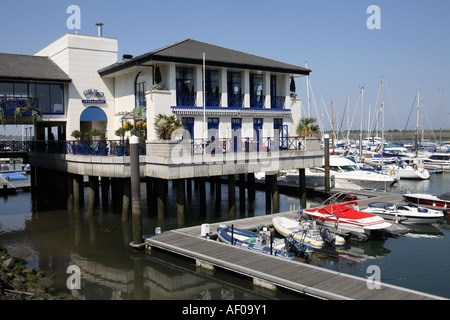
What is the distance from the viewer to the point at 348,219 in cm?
2211

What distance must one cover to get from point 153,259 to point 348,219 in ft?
35.0

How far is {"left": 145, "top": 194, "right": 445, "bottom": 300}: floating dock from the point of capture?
12.4 meters

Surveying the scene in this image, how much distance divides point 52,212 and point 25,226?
434 centimetres

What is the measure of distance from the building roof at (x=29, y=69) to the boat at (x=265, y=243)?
62.9ft

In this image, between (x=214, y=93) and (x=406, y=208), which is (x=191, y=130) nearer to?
(x=214, y=93)

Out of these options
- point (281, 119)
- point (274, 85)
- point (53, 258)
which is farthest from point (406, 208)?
point (53, 258)

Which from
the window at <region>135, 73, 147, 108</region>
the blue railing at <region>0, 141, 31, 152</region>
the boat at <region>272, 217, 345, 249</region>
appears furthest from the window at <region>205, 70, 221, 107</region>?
the blue railing at <region>0, 141, 31, 152</region>

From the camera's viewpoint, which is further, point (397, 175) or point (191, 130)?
point (397, 175)

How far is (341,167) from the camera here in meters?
42.3

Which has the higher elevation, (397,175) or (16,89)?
(16,89)

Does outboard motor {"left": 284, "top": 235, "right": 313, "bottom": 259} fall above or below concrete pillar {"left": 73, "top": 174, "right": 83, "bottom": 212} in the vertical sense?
below

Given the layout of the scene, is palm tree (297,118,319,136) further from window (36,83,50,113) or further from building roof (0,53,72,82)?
window (36,83,50,113)

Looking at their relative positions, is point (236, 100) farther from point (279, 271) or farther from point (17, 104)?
point (279, 271)

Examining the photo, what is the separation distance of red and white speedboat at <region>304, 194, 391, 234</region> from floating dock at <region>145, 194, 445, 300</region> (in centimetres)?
677
